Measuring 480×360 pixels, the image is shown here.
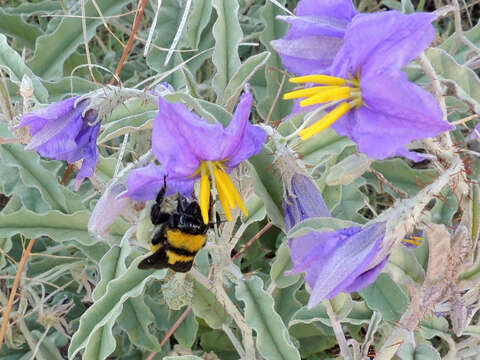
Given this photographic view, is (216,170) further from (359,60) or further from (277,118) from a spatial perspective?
(277,118)

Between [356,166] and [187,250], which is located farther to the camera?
[187,250]

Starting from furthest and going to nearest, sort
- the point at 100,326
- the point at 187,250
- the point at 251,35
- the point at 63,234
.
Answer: the point at 251,35 → the point at 63,234 → the point at 100,326 → the point at 187,250

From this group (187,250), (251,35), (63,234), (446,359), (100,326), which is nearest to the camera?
(187,250)

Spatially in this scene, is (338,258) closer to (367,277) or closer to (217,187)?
(367,277)

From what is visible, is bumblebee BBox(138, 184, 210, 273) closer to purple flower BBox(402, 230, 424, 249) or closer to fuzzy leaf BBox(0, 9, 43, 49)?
purple flower BBox(402, 230, 424, 249)

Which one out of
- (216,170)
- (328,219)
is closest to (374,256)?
(328,219)

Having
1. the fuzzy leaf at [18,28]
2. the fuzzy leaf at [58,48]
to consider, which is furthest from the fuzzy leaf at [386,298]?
the fuzzy leaf at [18,28]

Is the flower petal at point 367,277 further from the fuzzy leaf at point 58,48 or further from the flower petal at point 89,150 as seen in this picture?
the fuzzy leaf at point 58,48
